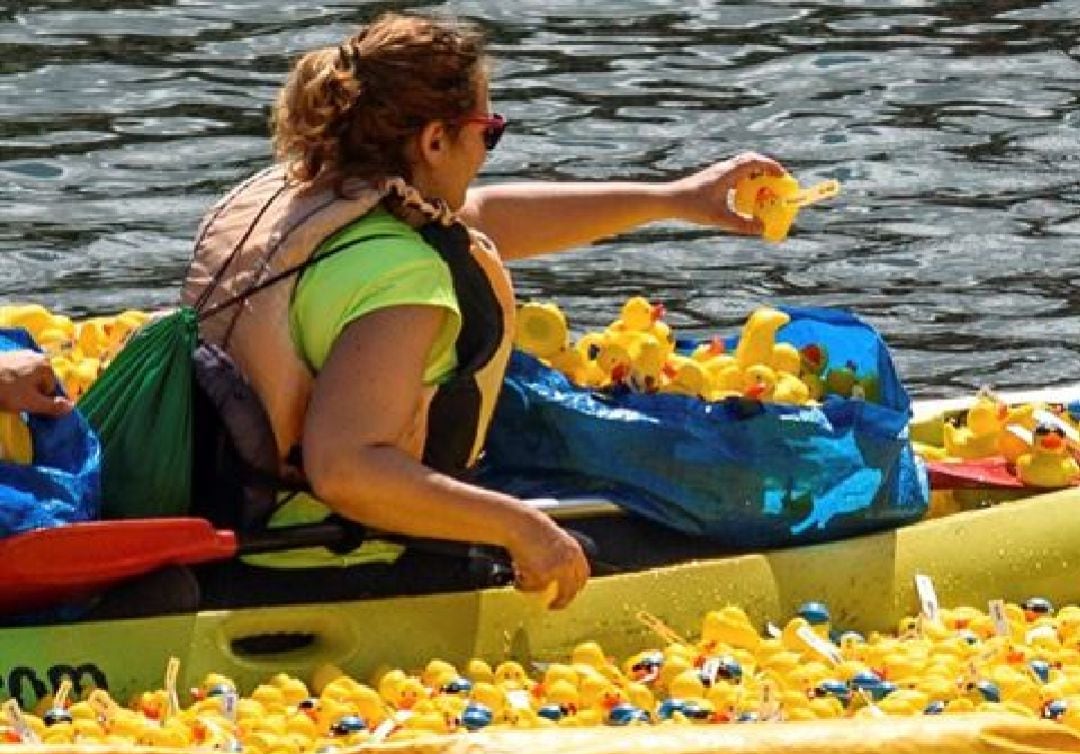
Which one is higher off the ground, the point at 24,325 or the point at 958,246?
the point at 24,325

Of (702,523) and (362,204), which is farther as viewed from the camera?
(702,523)

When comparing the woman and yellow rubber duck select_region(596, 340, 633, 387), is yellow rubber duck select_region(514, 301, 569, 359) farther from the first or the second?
the woman

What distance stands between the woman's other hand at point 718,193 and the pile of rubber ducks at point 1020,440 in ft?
1.71

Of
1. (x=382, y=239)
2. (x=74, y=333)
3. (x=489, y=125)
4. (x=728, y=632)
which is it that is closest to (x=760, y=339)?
(x=728, y=632)

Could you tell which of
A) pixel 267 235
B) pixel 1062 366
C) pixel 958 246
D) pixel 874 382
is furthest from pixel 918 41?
pixel 267 235

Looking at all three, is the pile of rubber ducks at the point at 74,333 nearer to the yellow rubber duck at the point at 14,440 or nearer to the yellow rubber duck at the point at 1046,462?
the yellow rubber duck at the point at 14,440

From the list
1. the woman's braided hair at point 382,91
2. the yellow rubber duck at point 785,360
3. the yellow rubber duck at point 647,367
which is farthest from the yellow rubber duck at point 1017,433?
the woman's braided hair at point 382,91

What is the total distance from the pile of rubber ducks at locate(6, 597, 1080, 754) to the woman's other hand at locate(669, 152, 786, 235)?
31.7 inches

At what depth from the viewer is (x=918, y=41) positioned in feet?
37.4

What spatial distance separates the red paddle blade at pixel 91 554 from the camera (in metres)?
4.91

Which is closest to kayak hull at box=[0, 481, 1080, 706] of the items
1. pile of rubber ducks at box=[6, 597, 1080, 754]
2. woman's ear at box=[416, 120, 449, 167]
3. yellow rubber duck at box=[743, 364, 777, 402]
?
pile of rubber ducks at box=[6, 597, 1080, 754]

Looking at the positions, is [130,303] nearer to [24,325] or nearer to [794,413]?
[24,325]

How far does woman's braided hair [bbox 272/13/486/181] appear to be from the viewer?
506cm

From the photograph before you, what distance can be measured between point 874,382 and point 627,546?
0.63 m
